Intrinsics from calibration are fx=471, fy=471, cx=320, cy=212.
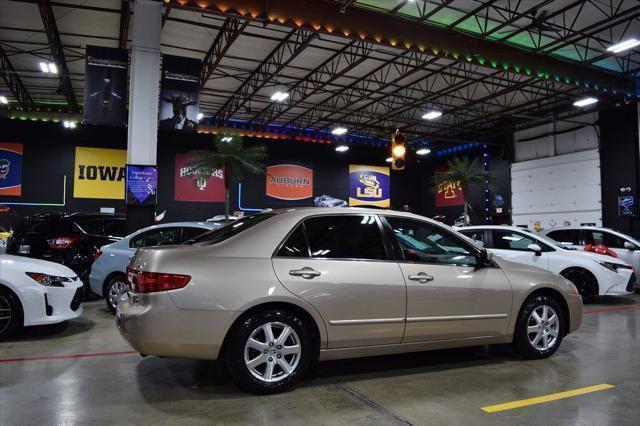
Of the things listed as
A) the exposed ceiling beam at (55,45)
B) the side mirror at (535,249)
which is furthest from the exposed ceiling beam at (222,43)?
the side mirror at (535,249)

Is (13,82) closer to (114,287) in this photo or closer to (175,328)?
(114,287)

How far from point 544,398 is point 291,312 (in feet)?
6.75

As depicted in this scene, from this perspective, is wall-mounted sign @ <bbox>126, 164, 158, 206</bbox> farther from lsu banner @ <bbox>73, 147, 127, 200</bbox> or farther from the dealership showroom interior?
lsu banner @ <bbox>73, 147, 127, 200</bbox>

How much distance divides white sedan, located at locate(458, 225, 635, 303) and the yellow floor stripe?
4.67 metres

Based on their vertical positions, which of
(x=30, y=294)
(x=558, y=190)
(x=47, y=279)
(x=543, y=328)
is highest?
(x=558, y=190)

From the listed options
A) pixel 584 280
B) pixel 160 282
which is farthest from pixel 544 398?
pixel 584 280

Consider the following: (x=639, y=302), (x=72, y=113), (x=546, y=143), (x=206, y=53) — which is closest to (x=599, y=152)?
(x=546, y=143)

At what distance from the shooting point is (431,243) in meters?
4.50

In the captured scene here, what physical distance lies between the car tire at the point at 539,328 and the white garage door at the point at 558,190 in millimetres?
18624

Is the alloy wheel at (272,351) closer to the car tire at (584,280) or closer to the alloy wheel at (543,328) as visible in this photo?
the alloy wheel at (543,328)

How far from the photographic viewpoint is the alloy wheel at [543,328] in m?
4.67

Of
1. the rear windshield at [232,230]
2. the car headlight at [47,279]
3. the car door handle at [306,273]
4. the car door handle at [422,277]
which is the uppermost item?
the rear windshield at [232,230]

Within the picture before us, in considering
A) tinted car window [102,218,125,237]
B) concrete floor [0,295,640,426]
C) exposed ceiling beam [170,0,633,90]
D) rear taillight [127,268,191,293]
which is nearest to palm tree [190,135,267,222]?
exposed ceiling beam [170,0,633,90]

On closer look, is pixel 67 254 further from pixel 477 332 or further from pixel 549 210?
pixel 549 210
